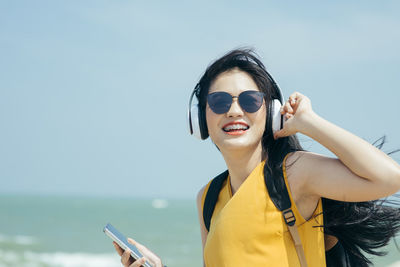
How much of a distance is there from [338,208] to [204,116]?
94cm

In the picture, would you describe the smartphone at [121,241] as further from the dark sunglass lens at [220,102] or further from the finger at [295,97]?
the finger at [295,97]

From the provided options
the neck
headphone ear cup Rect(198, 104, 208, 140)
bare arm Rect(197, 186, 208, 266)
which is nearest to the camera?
the neck

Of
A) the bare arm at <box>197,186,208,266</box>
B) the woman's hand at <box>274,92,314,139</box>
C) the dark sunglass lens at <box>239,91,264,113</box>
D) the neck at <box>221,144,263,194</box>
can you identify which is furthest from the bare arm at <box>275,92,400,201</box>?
the bare arm at <box>197,186,208,266</box>

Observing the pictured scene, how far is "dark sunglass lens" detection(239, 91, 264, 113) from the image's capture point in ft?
9.95

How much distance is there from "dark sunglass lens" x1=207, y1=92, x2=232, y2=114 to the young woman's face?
0.02 meters

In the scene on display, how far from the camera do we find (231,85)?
313cm

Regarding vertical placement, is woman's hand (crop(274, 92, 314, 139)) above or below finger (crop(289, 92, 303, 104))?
below

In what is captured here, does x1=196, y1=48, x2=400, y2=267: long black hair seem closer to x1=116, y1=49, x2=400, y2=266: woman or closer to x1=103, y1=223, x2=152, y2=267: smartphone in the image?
x1=116, y1=49, x2=400, y2=266: woman

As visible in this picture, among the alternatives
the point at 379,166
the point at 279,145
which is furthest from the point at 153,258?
the point at 379,166

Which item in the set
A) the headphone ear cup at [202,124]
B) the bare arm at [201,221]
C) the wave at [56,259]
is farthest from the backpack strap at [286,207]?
the wave at [56,259]

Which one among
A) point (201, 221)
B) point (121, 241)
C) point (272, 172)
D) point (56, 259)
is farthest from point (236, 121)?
point (56, 259)

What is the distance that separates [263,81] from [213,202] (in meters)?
0.80

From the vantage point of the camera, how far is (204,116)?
3.30 m

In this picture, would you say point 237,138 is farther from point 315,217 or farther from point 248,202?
point 315,217
